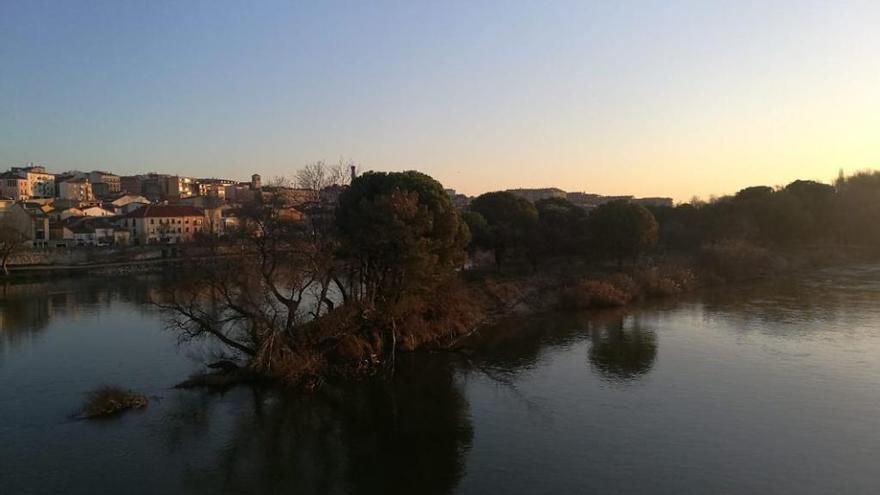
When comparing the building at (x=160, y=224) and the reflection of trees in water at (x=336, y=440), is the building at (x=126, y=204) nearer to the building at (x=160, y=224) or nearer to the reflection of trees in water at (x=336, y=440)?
the building at (x=160, y=224)

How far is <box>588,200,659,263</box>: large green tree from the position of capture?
1294 inches

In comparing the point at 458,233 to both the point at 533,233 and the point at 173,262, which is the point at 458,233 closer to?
the point at 533,233

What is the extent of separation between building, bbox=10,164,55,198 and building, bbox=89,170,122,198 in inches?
254

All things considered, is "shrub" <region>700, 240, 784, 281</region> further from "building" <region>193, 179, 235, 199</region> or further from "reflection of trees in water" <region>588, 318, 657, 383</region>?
"building" <region>193, 179, 235, 199</region>

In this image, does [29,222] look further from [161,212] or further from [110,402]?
[110,402]

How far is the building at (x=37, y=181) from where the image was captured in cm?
8356

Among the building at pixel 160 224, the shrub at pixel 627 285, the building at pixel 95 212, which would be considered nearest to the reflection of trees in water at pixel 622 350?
the shrub at pixel 627 285

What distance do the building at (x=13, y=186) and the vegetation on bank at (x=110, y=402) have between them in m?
76.8

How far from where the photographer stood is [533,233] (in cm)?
3259

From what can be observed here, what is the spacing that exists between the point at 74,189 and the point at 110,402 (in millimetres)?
83375

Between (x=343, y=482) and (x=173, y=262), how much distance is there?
42553 millimetres

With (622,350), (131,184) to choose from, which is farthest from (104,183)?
(622,350)

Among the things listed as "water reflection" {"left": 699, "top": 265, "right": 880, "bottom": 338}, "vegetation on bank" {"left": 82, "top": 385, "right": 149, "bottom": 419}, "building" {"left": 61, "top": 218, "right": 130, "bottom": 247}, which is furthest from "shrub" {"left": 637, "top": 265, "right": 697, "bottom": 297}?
"building" {"left": 61, "top": 218, "right": 130, "bottom": 247}

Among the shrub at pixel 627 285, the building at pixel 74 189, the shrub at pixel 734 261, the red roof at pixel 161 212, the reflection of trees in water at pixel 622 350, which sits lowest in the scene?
the reflection of trees in water at pixel 622 350
